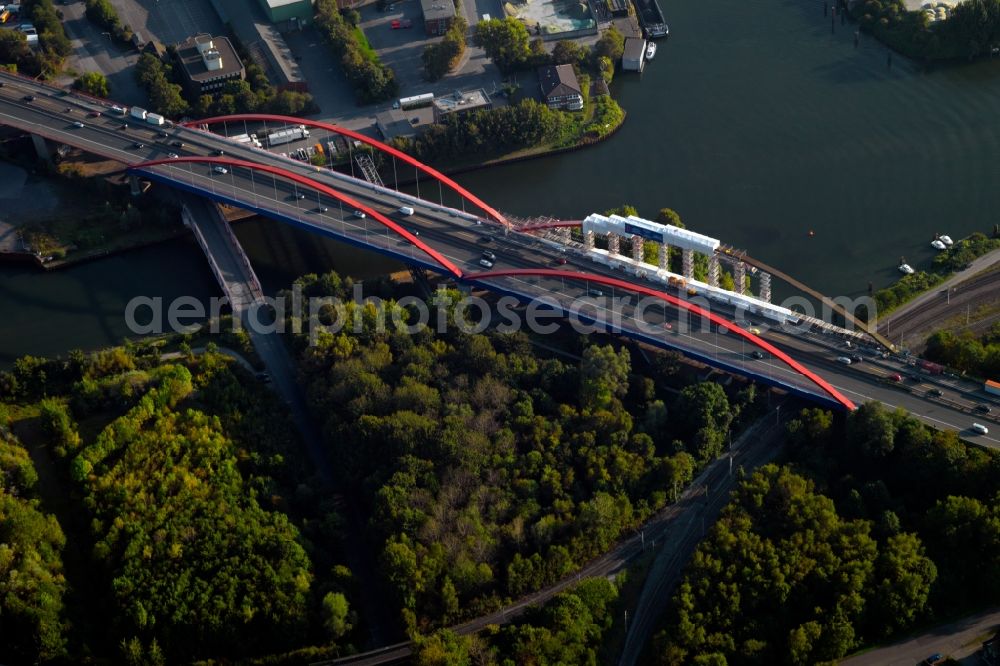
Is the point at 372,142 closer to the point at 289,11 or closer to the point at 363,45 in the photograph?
the point at 363,45

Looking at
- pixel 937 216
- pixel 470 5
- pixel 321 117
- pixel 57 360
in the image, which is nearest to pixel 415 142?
pixel 321 117

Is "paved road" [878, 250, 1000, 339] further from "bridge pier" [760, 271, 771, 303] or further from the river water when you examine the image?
"bridge pier" [760, 271, 771, 303]

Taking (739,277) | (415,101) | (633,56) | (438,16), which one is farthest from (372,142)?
(739,277)

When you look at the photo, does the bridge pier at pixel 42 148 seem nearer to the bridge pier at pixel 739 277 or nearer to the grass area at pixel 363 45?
the grass area at pixel 363 45

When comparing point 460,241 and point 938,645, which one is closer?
point 938,645

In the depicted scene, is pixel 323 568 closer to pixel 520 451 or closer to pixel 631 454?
pixel 520 451

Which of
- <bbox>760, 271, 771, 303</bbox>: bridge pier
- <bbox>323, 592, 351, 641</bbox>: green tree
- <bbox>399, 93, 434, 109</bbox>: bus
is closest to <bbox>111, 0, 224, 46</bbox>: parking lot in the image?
<bbox>399, 93, 434, 109</bbox>: bus
